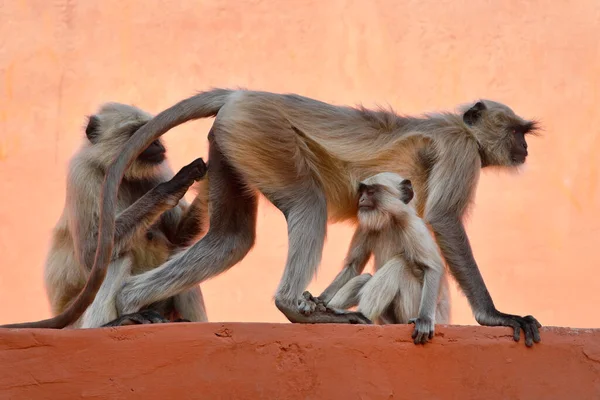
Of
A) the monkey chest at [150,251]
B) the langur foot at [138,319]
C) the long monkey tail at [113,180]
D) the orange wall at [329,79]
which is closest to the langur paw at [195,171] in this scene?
the long monkey tail at [113,180]

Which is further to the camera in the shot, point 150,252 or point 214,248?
point 150,252

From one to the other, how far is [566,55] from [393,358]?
188 inches

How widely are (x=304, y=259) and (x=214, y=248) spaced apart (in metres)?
0.60

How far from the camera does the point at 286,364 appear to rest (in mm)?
4277

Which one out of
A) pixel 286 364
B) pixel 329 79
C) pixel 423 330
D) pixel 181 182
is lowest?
pixel 286 364

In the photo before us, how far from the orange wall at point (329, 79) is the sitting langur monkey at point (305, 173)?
2813 mm

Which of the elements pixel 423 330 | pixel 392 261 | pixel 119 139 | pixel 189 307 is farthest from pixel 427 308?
pixel 119 139

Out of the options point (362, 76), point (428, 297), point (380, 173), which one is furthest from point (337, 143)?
point (362, 76)

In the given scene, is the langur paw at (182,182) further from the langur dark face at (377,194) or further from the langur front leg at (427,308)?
the langur front leg at (427,308)

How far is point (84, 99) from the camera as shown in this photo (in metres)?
8.51

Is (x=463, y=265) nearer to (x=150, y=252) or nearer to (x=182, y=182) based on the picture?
(x=182, y=182)

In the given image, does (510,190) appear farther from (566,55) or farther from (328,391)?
(328,391)

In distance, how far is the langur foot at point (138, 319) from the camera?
15.7ft

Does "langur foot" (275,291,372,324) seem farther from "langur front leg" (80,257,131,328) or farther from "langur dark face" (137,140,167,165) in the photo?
"langur dark face" (137,140,167,165)
